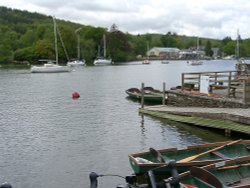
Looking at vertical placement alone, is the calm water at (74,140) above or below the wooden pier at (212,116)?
below

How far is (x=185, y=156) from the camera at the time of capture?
16.3 metres

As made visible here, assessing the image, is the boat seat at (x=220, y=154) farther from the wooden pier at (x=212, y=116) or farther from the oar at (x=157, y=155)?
the wooden pier at (x=212, y=116)

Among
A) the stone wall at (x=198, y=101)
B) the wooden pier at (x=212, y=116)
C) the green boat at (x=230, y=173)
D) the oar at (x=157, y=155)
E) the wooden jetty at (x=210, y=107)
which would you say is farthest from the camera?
the stone wall at (x=198, y=101)

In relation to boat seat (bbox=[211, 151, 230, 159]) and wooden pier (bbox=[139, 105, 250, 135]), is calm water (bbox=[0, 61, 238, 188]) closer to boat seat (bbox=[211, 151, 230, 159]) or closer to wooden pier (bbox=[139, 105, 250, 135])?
wooden pier (bbox=[139, 105, 250, 135])

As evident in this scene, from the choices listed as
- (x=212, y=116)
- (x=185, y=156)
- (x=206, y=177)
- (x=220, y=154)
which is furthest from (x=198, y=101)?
(x=206, y=177)

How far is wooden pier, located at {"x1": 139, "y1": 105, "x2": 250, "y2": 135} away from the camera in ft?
72.6

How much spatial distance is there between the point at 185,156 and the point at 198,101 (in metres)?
11.9

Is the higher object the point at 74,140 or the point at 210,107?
the point at 210,107

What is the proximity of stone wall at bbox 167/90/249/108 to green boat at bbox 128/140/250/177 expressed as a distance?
26.3 feet

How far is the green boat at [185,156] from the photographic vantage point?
1441 centimetres

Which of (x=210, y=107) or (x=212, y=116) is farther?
(x=210, y=107)

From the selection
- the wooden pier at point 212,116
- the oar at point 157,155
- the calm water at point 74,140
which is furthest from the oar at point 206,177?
the wooden pier at point 212,116

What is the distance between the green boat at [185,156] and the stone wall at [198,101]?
26.3ft

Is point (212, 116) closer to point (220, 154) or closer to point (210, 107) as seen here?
point (210, 107)
